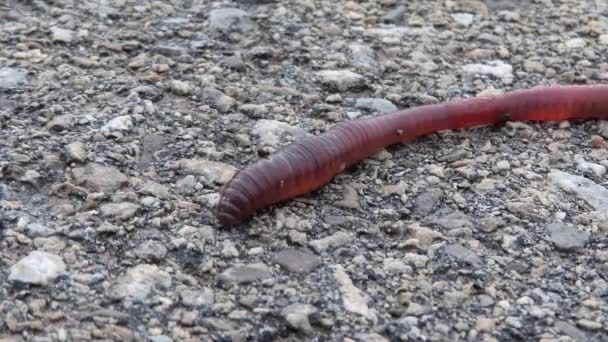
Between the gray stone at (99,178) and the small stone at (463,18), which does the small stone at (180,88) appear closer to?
the gray stone at (99,178)

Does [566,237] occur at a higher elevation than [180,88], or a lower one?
higher

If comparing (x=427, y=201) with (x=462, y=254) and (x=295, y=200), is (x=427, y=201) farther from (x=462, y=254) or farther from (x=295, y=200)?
(x=295, y=200)

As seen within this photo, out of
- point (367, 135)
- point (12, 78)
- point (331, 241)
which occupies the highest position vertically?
point (367, 135)

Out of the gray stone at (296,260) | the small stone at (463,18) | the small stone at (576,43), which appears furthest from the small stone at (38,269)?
the small stone at (576,43)

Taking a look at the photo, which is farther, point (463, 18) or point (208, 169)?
point (463, 18)

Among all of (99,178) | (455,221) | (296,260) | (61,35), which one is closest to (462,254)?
(455,221)

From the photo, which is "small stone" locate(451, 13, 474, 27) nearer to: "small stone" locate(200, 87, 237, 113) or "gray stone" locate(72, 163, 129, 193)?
"small stone" locate(200, 87, 237, 113)

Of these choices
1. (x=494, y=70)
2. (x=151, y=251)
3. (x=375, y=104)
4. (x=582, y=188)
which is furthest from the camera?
(x=494, y=70)

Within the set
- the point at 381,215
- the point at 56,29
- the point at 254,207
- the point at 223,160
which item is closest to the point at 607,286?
the point at 381,215
